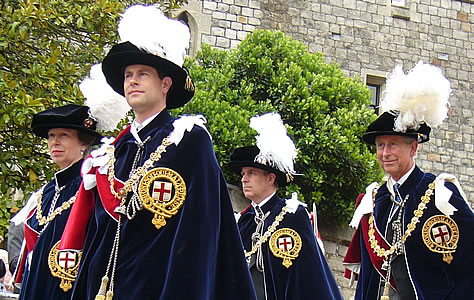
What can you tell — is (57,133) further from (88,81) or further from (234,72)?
(234,72)

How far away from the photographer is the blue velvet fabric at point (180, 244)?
384cm

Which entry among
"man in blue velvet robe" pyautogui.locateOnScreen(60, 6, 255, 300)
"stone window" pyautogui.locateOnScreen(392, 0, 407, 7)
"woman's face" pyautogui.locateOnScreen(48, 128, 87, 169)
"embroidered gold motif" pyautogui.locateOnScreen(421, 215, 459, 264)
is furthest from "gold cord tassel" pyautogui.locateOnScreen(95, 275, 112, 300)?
"stone window" pyautogui.locateOnScreen(392, 0, 407, 7)

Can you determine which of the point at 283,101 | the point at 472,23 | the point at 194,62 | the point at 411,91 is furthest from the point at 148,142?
the point at 472,23

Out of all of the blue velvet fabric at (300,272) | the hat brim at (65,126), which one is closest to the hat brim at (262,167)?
the blue velvet fabric at (300,272)

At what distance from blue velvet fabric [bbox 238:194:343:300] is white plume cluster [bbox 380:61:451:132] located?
1.57 m

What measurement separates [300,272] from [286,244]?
10.7 inches

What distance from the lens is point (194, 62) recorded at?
46.3 ft

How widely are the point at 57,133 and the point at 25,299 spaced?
131 centimetres

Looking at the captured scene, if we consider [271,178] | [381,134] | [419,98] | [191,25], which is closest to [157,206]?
[381,134]

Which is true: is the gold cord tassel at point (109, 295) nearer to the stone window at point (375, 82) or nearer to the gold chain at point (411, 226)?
the gold chain at point (411, 226)

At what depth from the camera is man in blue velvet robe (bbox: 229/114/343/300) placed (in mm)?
6883

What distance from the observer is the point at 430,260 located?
564 cm

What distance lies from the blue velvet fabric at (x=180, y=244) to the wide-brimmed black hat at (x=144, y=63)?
0.75 ft

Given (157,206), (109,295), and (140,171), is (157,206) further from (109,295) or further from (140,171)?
(109,295)
